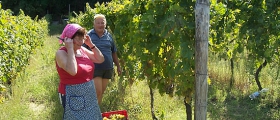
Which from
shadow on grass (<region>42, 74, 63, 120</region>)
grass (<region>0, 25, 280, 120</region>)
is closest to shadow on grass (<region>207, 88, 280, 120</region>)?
grass (<region>0, 25, 280, 120</region>)

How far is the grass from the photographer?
526 cm

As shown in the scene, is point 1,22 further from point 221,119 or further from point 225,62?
point 225,62

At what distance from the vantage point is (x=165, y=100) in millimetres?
5754

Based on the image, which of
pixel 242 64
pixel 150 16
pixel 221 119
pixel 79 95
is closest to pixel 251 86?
pixel 242 64

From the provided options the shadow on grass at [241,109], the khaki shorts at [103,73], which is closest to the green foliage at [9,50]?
the khaki shorts at [103,73]

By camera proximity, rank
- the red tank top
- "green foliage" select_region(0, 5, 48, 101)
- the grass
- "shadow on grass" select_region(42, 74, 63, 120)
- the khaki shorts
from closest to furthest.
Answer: the red tank top → the khaki shorts → "shadow on grass" select_region(42, 74, 63, 120) → the grass → "green foliage" select_region(0, 5, 48, 101)

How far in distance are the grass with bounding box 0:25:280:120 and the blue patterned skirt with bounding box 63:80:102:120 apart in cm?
160

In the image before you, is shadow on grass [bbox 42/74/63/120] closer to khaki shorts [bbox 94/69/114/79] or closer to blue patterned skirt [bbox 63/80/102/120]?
khaki shorts [bbox 94/69/114/79]

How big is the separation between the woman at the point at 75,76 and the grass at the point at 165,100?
1.62 metres

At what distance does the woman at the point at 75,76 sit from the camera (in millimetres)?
2844

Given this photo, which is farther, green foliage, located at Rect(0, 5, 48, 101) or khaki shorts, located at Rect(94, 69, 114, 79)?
green foliage, located at Rect(0, 5, 48, 101)

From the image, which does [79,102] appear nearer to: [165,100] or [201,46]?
[201,46]

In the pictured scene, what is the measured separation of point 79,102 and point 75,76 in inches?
9.3

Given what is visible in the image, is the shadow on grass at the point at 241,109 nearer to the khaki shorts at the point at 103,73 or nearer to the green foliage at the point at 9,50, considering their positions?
the khaki shorts at the point at 103,73
